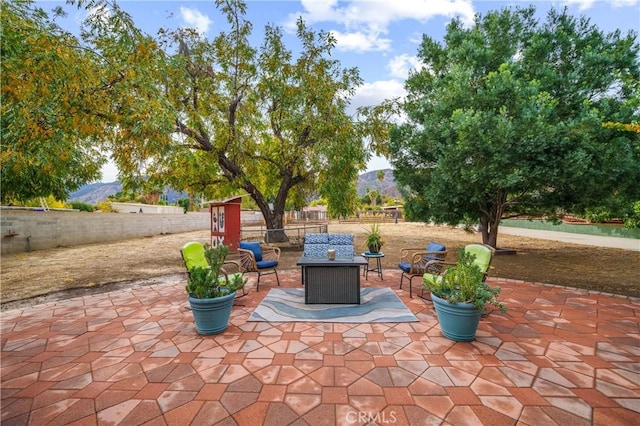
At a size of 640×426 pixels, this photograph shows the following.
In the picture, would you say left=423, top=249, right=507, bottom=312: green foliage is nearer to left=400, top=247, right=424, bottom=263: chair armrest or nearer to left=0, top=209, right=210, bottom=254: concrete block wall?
left=400, top=247, right=424, bottom=263: chair armrest

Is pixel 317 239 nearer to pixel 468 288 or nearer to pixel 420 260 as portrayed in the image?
pixel 420 260

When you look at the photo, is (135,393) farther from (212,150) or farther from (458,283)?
(212,150)

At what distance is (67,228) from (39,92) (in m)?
13.7

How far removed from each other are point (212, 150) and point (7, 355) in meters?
8.12

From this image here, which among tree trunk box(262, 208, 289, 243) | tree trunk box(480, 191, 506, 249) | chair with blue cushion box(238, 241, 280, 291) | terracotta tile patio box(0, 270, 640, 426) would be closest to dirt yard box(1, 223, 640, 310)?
tree trunk box(480, 191, 506, 249)

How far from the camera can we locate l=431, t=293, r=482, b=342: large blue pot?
3326 millimetres

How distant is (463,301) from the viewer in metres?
3.35

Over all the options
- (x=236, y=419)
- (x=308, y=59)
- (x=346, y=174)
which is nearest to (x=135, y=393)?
(x=236, y=419)

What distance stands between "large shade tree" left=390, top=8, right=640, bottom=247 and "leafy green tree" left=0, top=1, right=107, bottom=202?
7.68 m

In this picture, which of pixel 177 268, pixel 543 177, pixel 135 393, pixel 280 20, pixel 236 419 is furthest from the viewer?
pixel 280 20

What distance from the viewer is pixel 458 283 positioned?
340 centimetres

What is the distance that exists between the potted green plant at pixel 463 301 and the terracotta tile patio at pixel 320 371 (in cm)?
20

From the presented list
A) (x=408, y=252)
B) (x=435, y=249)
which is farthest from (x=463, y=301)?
(x=408, y=252)

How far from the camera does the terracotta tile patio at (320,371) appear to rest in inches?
88.5
